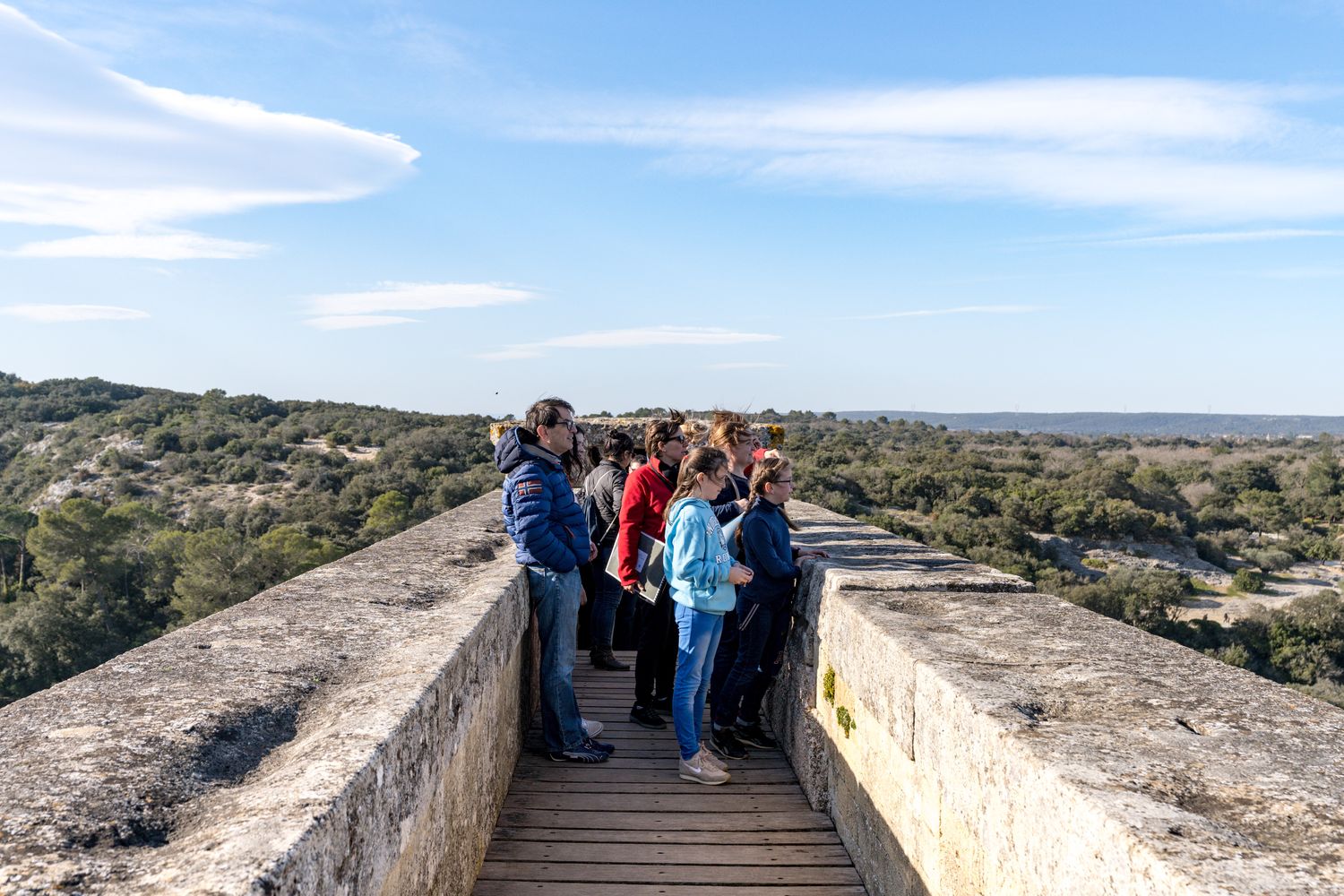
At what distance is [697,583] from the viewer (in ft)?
11.5

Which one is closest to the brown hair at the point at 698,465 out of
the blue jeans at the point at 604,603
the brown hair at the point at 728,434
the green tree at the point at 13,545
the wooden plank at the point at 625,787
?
the brown hair at the point at 728,434

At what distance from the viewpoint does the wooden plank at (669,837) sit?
326 centimetres

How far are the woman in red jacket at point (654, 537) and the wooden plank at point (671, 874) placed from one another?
1388 mm

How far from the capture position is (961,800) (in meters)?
2.16

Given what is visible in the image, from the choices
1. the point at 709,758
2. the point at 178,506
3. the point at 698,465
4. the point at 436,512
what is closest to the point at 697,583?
the point at 698,465

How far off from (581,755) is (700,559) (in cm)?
116

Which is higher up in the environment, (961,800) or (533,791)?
(961,800)

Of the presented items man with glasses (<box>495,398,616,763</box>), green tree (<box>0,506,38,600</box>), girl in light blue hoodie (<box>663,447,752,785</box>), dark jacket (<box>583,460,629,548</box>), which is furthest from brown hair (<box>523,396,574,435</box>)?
green tree (<box>0,506,38,600</box>)

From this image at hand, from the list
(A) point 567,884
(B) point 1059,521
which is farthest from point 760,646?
(B) point 1059,521

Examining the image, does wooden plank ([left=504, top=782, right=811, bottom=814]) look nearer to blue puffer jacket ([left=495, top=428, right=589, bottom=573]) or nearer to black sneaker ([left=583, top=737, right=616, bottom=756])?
black sneaker ([left=583, top=737, right=616, bottom=756])

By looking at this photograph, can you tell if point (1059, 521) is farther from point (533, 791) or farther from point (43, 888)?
point (43, 888)

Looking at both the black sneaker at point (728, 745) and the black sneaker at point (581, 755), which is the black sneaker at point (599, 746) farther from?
the black sneaker at point (728, 745)

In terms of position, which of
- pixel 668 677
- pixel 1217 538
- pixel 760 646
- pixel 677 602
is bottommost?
pixel 1217 538

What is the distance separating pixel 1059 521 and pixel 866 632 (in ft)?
60.1
